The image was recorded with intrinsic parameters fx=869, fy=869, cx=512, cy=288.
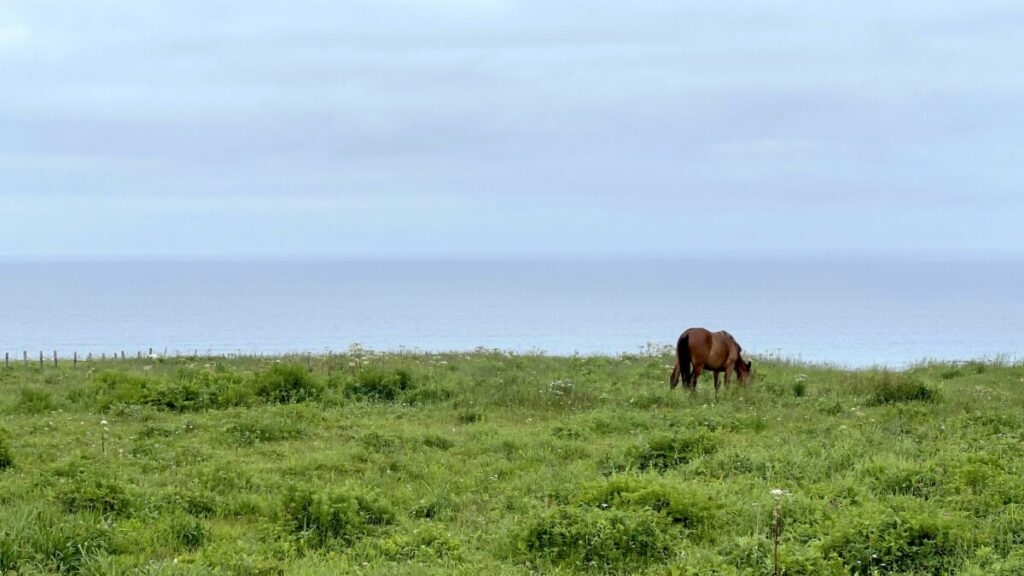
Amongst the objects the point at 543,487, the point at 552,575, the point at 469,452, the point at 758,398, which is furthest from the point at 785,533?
the point at 758,398

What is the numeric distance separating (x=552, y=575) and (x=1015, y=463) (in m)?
6.34

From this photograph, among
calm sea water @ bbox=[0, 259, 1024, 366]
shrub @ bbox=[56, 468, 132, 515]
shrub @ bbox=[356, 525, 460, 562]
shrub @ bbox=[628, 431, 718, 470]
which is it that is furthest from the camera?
calm sea water @ bbox=[0, 259, 1024, 366]

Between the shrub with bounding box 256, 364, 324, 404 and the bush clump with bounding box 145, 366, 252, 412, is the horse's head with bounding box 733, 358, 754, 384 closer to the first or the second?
the shrub with bounding box 256, 364, 324, 404

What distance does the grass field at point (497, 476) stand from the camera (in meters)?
7.83

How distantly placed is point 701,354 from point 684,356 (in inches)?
15.0

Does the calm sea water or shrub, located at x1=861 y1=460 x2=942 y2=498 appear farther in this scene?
the calm sea water

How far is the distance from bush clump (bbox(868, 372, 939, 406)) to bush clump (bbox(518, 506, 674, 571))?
967 cm

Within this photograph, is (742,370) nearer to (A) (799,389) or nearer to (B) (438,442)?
(A) (799,389)

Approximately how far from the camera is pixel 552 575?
7.59 metres

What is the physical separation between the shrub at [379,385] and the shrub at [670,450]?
692 centimetres

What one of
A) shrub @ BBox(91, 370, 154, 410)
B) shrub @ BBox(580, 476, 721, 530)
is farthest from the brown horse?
shrub @ BBox(91, 370, 154, 410)

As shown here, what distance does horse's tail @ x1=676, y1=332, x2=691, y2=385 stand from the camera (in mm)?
18312

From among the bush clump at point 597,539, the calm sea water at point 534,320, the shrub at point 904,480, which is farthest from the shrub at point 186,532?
the calm sea water at point 534,320

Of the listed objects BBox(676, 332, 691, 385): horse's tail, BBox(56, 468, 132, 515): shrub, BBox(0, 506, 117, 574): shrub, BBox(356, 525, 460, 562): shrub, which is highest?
BBox(676, 332, 691, 385): horse's tail
